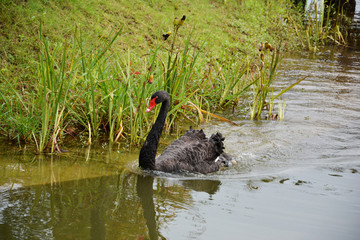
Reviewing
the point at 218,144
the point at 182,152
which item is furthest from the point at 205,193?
the point at 218,144

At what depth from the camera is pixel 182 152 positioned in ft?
15.4

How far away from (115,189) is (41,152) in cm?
120

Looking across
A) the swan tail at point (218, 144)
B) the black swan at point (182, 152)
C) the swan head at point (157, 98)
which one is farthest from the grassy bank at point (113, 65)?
the swan tail at point (218, 144)

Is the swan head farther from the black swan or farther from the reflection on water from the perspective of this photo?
the reflection on water

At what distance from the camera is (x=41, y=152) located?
465 centimetres

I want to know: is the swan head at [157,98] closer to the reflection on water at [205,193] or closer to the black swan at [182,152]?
the black swan at [182,152]

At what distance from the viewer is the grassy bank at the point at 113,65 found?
15.8 feet

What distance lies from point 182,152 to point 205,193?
0.78 metres

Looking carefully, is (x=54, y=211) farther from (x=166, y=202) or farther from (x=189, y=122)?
(x=189, y=122)

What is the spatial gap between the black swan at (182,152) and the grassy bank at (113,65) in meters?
0.38

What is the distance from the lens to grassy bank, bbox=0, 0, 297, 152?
189 inches

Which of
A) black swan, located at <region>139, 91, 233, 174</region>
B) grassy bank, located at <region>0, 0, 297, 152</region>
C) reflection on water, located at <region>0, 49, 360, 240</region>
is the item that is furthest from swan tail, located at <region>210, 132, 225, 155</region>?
grassy bank, located at <region>0, 0, 297, 152</region>

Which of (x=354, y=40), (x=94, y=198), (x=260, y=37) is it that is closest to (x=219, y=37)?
(x=260, y=37)

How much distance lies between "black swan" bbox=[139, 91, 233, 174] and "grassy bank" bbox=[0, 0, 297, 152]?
377 mm
